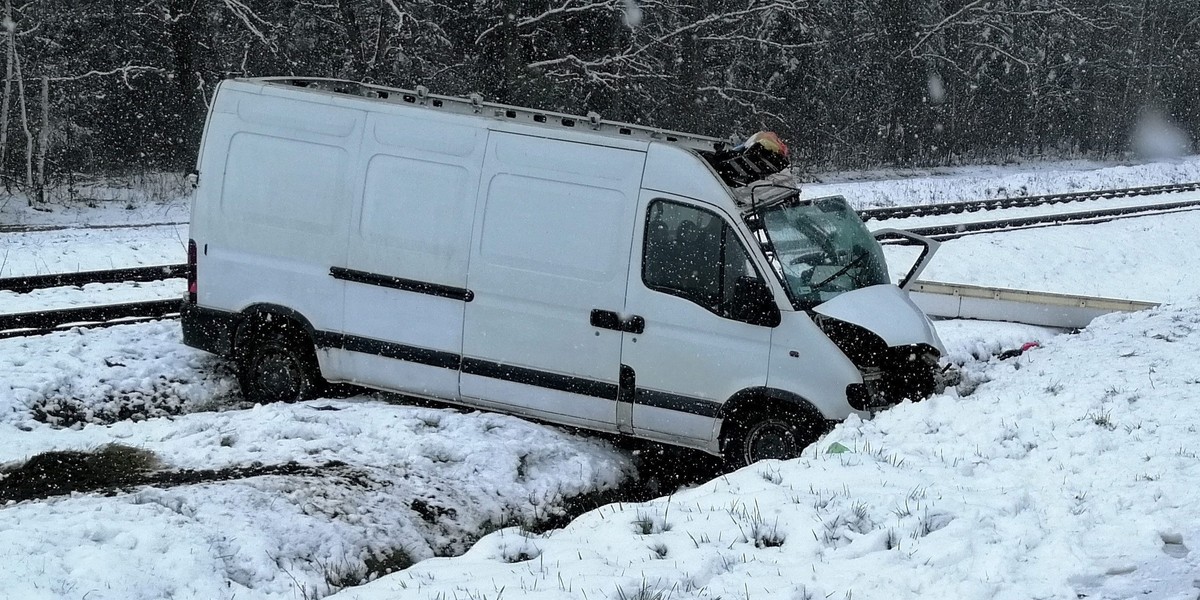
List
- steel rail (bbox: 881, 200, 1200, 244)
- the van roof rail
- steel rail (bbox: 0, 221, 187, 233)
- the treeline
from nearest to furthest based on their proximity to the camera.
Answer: the van roof rail → steel rail (bbox: 0, 221, 187, 233) → steel rail (bbox: 881, 200, 1200, 244) → the treeline

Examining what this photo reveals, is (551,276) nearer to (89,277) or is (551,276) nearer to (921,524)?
(921,524)

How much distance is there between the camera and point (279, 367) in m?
8.48

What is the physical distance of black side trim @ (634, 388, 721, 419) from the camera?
7461 millimetres

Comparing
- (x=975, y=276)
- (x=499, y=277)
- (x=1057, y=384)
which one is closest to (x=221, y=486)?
(x=499, y=277)

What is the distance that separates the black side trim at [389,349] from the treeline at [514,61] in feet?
46.1

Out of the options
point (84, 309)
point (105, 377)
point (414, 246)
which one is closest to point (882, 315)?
point (414, 246)

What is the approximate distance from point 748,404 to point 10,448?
16.0ft

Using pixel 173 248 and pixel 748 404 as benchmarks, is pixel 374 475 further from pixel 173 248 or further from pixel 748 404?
pixel 173 248

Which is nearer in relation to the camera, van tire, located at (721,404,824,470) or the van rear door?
van tire, located at (721,404,824,470)

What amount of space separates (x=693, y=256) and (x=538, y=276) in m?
1.10

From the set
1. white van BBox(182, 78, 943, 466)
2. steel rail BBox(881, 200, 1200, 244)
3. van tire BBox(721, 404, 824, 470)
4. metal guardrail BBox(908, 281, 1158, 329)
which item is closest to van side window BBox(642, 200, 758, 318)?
white van BBox(182, 78, 943, 466)

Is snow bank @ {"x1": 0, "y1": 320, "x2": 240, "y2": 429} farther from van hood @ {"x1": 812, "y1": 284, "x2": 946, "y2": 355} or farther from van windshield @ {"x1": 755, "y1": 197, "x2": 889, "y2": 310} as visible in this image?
van hood @ {"x1": 812, "y1": 284, "x2": 946, "y2": 355}

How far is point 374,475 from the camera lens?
265 inches

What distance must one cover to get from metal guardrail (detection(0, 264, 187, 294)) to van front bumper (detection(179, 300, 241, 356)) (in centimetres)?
394
